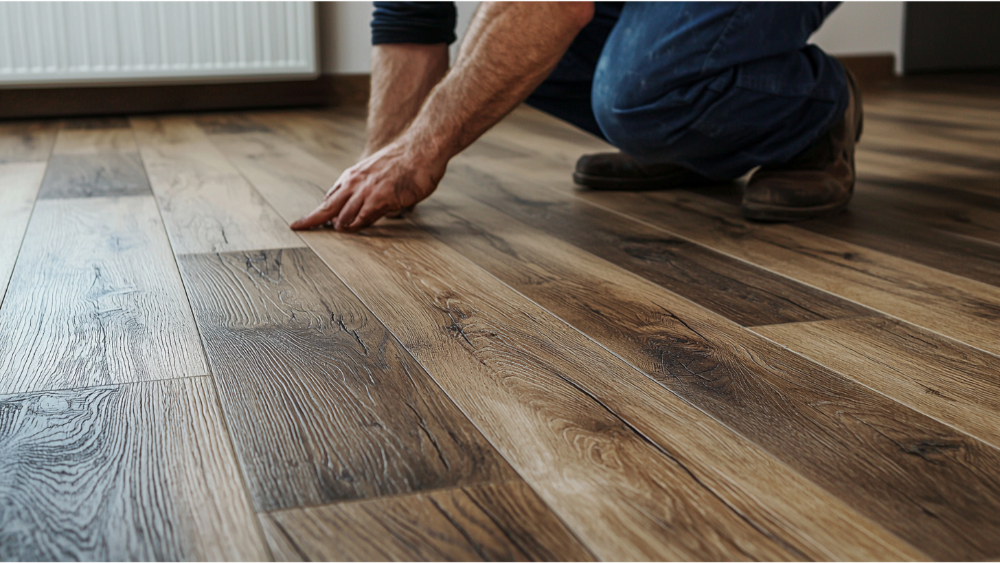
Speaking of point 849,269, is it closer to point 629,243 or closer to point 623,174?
point 629,243

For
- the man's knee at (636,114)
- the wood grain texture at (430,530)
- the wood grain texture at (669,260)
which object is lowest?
the wood grain texture at (669,260)

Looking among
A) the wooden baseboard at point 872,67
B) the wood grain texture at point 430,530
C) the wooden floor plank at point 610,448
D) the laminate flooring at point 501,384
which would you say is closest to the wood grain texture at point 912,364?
the laminate flooring at point 501,384

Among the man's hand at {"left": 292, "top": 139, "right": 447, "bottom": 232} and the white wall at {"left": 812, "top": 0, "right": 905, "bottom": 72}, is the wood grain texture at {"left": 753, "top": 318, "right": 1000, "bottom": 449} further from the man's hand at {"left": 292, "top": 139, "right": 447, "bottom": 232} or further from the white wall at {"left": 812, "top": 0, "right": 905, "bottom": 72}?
the white wall at {"left": 812, "top": 0, "right": 905, "bottom": 72}

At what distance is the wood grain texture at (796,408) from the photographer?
0.54 m

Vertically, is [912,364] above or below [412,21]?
below

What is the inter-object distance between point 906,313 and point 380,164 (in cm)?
69

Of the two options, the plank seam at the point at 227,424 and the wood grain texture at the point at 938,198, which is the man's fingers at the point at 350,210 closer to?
the plank seam at the point at 227,424

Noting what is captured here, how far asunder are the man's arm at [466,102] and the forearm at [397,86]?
192 millimetres

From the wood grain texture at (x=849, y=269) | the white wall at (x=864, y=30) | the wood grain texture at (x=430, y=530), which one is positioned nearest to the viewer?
the wood grain texture at (x=430, y=530)

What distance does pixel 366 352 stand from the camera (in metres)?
0.79

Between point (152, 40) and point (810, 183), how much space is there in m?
2.11

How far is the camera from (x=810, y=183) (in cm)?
135

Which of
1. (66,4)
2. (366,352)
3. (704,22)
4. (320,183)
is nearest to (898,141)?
(704,22)

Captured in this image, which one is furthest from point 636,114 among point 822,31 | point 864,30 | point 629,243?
point 864,30
